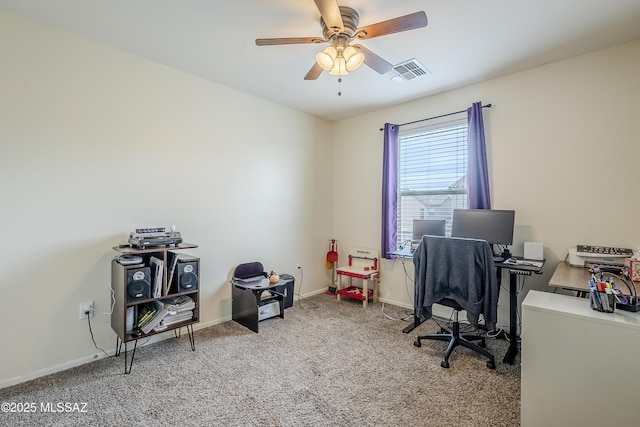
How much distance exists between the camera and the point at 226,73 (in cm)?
291

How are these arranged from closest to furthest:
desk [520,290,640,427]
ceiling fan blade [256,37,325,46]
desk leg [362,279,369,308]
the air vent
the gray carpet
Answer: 1. desk [520,290,640,427]
2. the gray carpet
3. ceiling fan blade [256,37,325,46]
4. the air vent
5. desk leg [362,279,369,308]

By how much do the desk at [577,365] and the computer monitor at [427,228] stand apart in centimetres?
168

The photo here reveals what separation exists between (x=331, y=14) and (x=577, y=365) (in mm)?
2273

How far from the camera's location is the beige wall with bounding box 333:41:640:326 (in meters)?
2.38

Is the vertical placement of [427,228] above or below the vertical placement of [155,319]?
above

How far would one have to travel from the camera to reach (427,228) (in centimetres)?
334

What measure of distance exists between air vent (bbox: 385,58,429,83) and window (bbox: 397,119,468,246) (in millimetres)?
751

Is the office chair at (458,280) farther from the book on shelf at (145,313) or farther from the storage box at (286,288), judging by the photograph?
the book on shelf at (145,313)

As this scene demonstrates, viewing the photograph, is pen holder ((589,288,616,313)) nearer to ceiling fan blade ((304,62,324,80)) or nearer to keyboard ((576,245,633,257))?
keyboard ((576,245,633,257))

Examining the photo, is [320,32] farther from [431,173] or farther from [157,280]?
[157,280]

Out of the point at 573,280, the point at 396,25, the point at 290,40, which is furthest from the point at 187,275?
the point at 573,280

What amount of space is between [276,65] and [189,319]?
2.43 metres

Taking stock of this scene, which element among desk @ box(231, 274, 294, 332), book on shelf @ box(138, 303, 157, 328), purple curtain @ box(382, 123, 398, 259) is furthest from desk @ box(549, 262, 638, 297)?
book on shelf @ box(138, 303, 157, 328)

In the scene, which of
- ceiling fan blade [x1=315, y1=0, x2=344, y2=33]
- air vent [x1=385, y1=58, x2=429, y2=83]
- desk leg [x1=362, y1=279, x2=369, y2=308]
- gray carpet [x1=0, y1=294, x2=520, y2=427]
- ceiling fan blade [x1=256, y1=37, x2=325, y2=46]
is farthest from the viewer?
desk leg [x1=362, y1=279, x2=369, y2=308]
